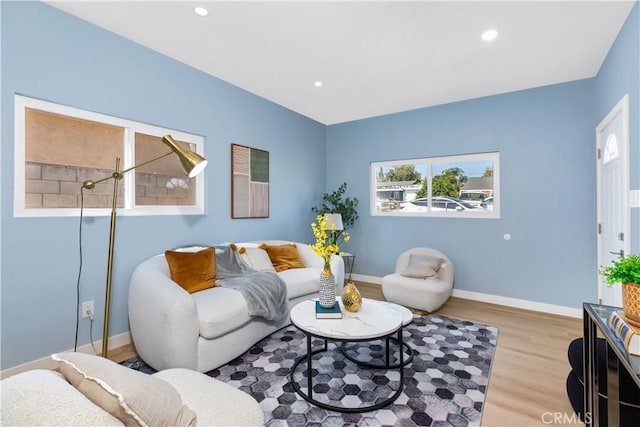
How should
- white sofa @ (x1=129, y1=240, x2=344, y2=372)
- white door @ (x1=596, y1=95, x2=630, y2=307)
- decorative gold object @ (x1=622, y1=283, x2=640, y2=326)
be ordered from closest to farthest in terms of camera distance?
1. decorative gold object @ (x1=622, y1=283, x2=640, y2=326)
2. white sofa @ (x1=129, y1=240, x2=344, y2=372)
3. white door @ (x1=596, y1=95, x2=630, y2=307)

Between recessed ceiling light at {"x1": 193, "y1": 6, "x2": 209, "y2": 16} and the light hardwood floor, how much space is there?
9.08 feet

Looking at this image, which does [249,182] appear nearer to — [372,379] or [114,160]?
[114,160]

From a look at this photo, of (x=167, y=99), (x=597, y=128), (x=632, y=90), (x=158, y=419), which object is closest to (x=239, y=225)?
(x=167, y=99)

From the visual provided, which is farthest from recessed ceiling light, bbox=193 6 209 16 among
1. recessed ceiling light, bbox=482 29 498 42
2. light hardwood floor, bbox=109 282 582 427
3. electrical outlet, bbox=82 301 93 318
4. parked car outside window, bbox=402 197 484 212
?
parked car outside window, bbox=402 197 484 212

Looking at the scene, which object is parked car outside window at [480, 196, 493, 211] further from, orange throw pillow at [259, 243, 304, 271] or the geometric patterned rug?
orange throw pillow at [259, 243, 304, 271]

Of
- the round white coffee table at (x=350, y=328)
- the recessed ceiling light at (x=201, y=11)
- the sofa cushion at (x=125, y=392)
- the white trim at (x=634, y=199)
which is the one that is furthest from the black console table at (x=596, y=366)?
the recessed ceiling light at (x=201, y=11)

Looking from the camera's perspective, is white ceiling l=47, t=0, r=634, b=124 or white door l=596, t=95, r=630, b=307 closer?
white ceiling l=47, t=0, r=634, b=124

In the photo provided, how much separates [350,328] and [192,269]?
149cm

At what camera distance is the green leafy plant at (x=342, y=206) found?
4.78m

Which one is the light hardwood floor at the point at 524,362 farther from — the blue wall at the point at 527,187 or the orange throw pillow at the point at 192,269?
the orange throw pillow at the point at 192,269

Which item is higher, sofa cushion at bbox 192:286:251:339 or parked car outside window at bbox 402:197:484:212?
parked car outside window at bbox 402:197:484:212

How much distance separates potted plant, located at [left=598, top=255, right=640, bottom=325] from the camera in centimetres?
120

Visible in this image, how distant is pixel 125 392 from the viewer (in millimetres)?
864
